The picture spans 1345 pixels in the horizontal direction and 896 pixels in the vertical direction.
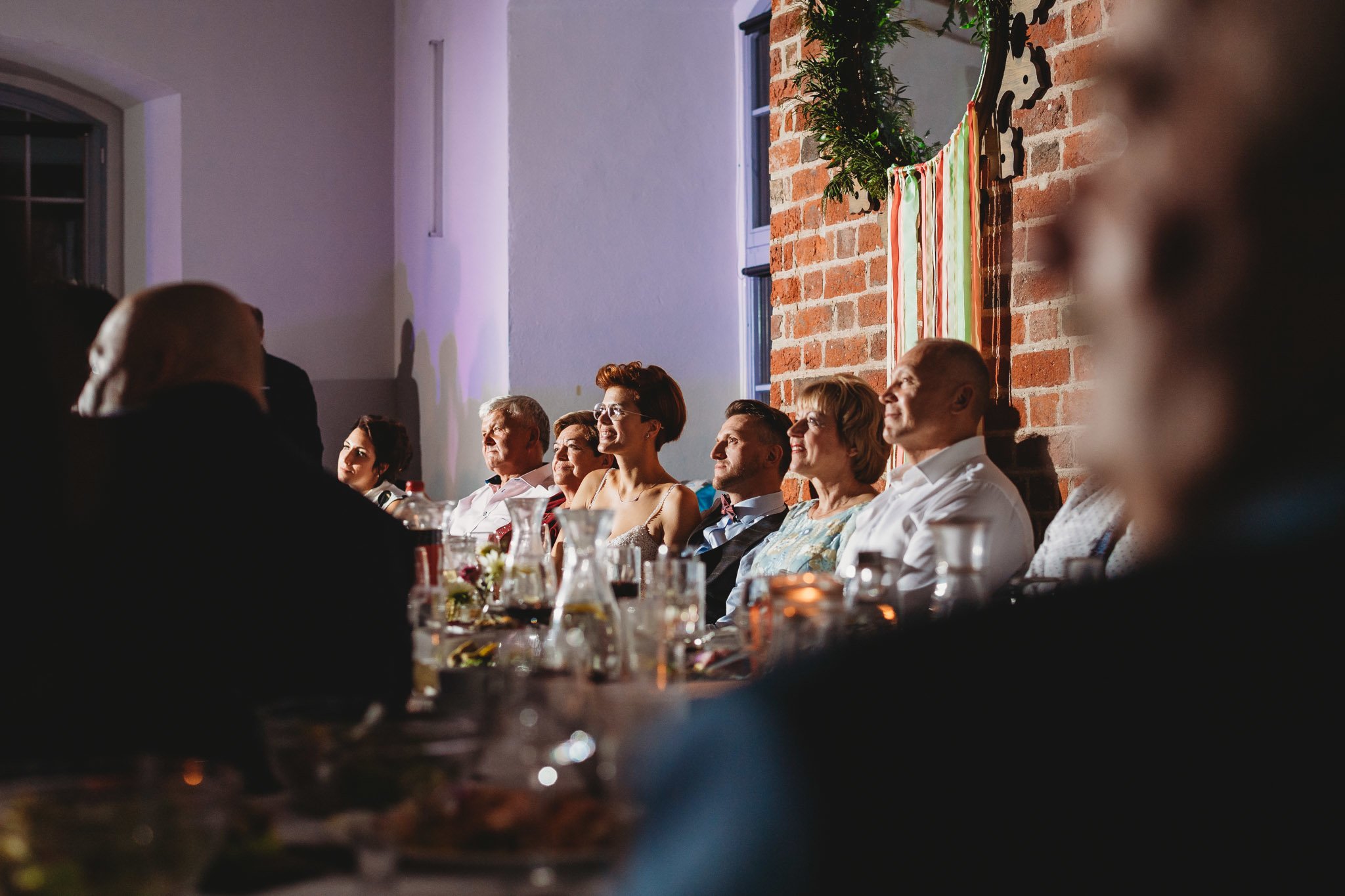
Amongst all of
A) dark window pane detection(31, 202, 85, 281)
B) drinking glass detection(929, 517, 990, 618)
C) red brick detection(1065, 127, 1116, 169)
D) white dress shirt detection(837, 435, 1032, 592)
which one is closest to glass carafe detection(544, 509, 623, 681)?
drinking glass detection(929, 517, 990, 618)

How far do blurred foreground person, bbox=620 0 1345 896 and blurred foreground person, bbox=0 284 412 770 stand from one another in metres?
1.09

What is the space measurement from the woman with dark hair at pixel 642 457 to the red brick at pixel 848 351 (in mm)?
617

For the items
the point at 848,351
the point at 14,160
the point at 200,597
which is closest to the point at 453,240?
the point at 14,160

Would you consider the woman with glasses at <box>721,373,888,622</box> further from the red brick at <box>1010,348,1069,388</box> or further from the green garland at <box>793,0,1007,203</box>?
the green garland at <box>793,0,1007,203</box>

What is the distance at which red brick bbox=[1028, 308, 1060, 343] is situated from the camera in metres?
3.13

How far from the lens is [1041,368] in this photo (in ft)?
10.4

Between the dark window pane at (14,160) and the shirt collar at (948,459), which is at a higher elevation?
the dark window pane at (14,160)

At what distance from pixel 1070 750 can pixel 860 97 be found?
3588mm

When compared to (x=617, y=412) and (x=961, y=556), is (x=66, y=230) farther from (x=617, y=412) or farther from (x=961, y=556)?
(x=961, y=556)

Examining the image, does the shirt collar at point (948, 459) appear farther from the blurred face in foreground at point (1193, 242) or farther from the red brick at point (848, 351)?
the blurred face in foreground at point (1193, 242)

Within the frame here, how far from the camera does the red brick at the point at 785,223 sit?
407cm

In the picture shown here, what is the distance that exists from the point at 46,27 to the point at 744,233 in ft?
10.7

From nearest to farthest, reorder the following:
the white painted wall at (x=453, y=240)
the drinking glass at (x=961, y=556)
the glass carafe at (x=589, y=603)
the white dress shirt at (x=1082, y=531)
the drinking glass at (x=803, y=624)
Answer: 1. the drinking glass at (x=803, y=624)
2. the drinking glass at (x=961, y=556)
3. the glass carafe at (x=589, y=603)
4. the white dress shirt at (x=1082, y=531)
5. the white painted wall at (x=453, y=240)

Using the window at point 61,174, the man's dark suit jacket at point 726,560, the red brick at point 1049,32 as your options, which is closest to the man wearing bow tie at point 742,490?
the man's dark suit jacket at point 726,560
